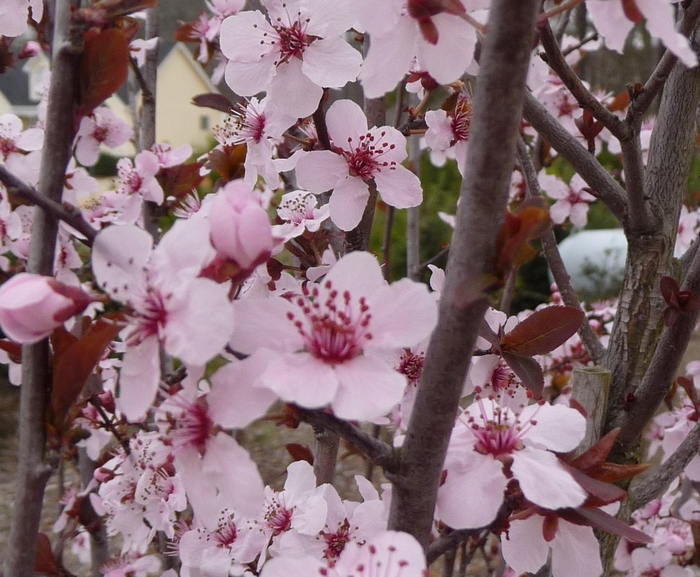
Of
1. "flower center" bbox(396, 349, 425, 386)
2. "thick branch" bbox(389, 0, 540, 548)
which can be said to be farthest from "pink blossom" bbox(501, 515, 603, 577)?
"flower center" bbox(396, 349, 425, 386)

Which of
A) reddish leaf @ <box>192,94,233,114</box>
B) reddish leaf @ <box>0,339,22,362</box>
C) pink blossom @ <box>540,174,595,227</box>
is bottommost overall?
reddish leaf @ <box>0,339,22,362</box>

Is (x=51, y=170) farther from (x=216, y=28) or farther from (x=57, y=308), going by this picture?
(x=216, y=28)

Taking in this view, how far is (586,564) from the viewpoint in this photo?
794 mm

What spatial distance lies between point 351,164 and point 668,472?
3.17ft

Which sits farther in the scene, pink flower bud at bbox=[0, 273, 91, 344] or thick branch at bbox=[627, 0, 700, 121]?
thick branch at bbox=[627, 0, 700, 121]

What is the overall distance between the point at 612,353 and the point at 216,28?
143cm

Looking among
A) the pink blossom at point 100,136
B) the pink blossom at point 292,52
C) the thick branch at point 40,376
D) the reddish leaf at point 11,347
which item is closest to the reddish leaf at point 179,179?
the pink blossom at point 100,136

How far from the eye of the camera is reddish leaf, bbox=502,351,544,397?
906mm

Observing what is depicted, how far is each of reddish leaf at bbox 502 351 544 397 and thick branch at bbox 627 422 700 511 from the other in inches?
25.3

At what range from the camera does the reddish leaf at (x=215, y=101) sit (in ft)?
4.35

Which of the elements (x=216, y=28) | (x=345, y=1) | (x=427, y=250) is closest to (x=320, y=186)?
(x=345, y=1)

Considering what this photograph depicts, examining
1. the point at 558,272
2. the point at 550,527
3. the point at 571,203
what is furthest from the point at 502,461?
the point at 571,203

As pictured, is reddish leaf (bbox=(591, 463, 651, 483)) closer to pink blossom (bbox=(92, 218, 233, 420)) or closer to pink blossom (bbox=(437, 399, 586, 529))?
pink blossom (bbox=(437, 399, 586, 529))

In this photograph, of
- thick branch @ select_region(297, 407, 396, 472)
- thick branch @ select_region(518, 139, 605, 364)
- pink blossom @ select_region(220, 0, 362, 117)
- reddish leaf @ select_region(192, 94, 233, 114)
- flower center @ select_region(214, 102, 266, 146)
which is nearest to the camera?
thick branch @ select_region(297, 407, 396, 472)
